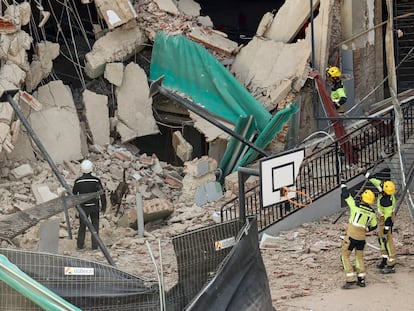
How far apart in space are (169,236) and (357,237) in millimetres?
4332

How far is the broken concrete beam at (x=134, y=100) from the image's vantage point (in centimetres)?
1920

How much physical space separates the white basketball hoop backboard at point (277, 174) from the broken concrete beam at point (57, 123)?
6.41 metres

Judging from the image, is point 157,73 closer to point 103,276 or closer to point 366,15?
point 366,15

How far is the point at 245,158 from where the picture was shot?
17938mm

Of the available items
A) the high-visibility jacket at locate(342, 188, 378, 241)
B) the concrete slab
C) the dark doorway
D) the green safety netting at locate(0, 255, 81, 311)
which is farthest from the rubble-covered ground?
the dark doorway

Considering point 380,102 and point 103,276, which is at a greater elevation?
point 380,102

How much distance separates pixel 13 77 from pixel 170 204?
3829 mm

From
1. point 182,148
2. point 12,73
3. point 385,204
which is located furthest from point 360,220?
point 12,73

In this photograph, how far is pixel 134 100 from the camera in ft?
63.2

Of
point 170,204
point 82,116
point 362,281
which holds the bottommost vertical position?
point 362,281

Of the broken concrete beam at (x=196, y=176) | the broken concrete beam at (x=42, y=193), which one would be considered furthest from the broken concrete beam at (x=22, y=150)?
the broken concrete beam at (x=196, y=176)

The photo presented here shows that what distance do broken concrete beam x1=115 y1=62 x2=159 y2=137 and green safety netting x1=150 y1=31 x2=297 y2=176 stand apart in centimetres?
37

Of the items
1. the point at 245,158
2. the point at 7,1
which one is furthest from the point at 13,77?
Answer: the point at 245,158

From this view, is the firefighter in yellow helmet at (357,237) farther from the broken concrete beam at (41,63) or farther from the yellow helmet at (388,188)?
the broken concrete beam at (41,63)
